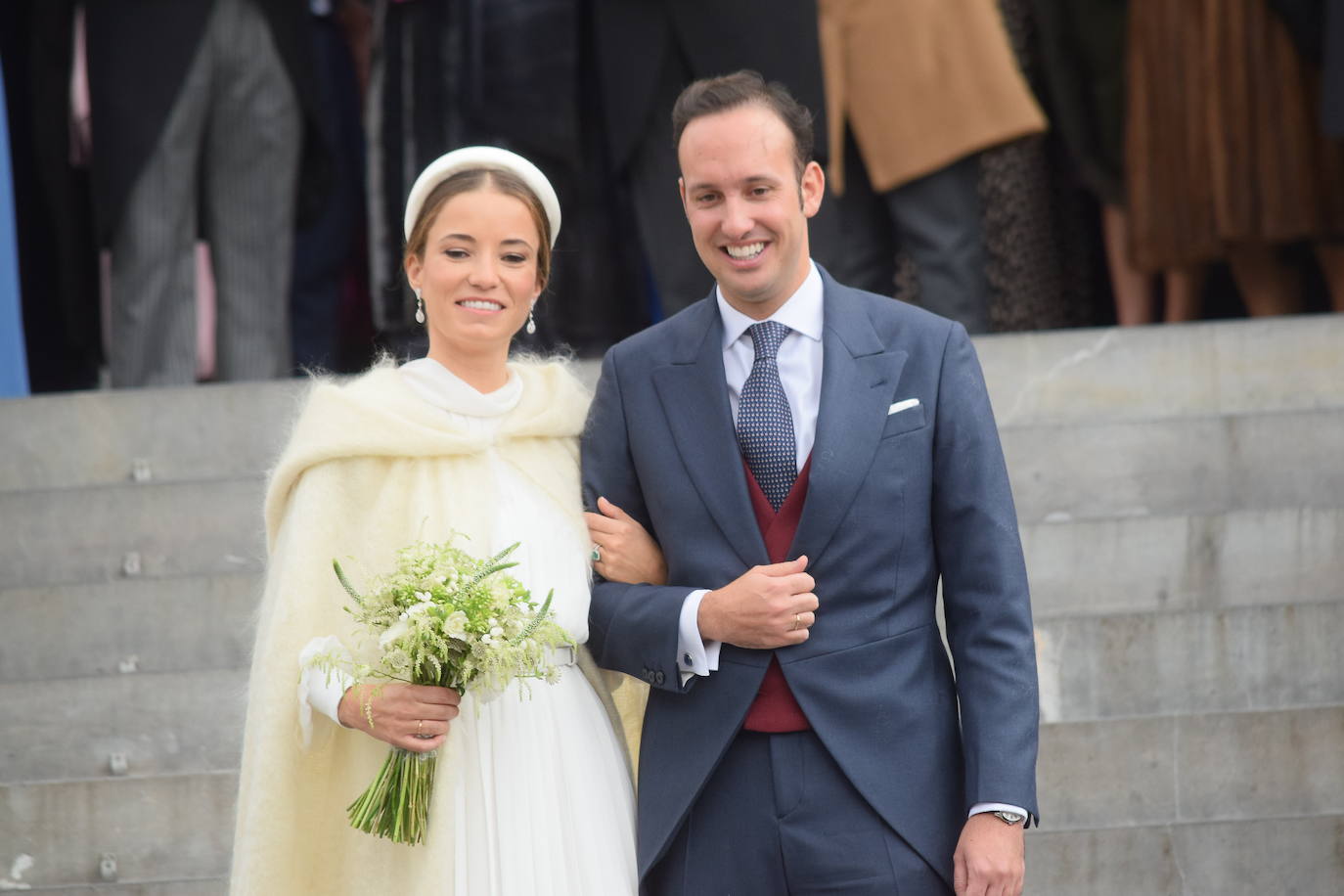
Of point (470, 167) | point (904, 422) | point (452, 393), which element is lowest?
point (904, 422)

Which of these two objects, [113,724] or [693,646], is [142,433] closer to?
[113,724]

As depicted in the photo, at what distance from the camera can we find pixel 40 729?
439 cm

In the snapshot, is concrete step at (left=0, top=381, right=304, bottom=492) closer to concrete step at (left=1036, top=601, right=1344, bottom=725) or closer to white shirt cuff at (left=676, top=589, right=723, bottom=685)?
concrete step at (left=1036, top=601, right=1344, bottom=725)

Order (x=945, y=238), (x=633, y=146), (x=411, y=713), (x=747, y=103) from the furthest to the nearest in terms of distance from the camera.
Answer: (x=633, y=146) < (x=945, y=238) < (x=747, y=103) < (x=411, y=713)

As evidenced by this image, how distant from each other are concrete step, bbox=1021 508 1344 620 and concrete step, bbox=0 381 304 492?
2.35 metres

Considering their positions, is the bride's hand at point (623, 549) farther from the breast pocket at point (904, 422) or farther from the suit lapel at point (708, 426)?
the breast pocket at point (904, 422)

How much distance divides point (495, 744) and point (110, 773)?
175 centimetres

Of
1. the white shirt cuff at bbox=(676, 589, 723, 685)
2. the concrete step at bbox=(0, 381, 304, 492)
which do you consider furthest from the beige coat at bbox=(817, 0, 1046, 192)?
the white shirt cuff at bbox=(676, 589, 723, 685)

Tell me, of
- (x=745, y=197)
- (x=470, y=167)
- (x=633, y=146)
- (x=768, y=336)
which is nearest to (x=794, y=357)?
(x=768, y=336)

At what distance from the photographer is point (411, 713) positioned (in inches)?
112

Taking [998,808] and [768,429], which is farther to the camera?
[768,429]

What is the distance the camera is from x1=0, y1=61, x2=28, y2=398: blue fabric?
6859mm

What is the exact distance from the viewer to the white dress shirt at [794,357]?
9.73 feet

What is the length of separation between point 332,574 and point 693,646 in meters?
0.65
